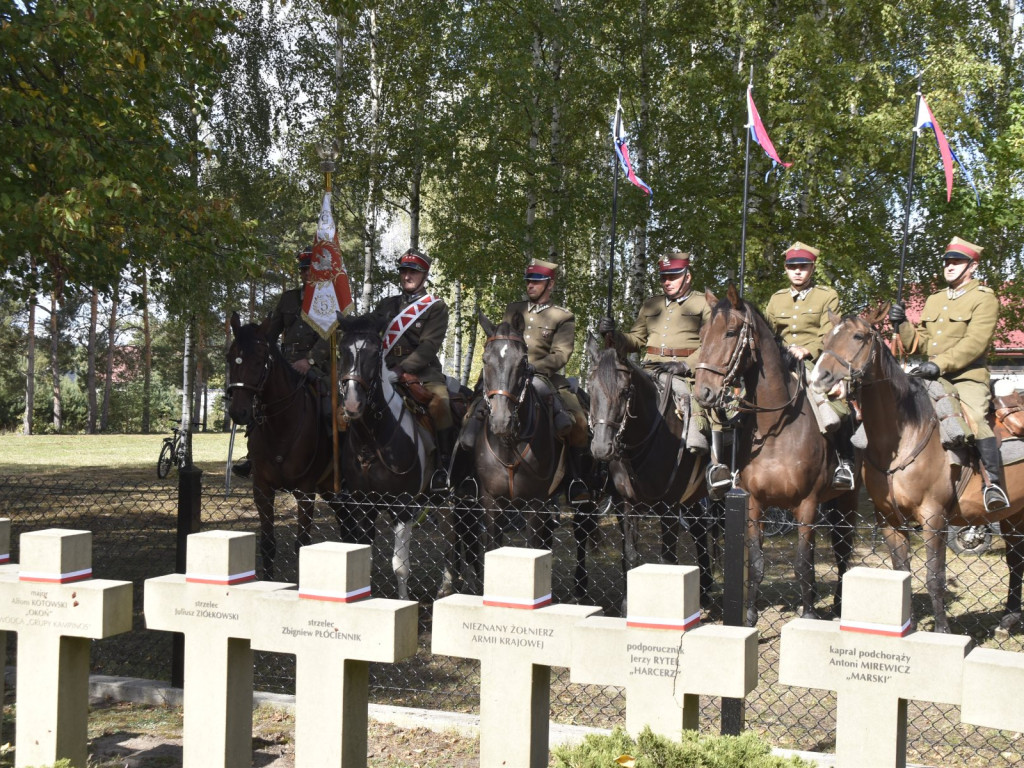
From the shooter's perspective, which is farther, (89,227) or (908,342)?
(908,342)

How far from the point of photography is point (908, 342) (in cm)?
843

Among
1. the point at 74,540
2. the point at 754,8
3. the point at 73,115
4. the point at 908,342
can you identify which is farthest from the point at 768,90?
the point at 74,540

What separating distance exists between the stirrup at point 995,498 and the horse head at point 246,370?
19.0 feet

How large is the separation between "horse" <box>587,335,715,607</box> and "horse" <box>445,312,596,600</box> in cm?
47

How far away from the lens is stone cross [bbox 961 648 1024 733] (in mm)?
3016

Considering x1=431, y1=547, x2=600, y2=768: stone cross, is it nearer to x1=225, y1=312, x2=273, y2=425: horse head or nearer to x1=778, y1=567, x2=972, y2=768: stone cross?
x1=778, y1=567, x2=972, y2=768: stone cross

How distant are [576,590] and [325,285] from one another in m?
3.37

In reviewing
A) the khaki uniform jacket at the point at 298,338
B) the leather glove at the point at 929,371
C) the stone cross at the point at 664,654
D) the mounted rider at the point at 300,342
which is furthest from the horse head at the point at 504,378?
the stone cross at the point at 664,654

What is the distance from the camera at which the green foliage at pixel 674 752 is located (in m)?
3.12

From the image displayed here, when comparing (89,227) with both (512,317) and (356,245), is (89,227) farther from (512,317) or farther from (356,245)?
(356,245)

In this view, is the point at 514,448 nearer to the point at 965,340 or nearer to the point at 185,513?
the point at 185,513

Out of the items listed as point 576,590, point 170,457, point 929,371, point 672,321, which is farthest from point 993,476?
point 170,457

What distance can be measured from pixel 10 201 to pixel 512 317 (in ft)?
13.2

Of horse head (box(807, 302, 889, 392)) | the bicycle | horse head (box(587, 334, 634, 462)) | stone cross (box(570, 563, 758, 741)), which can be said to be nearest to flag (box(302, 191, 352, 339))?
horse head (box(587, 334, 634, 462))
